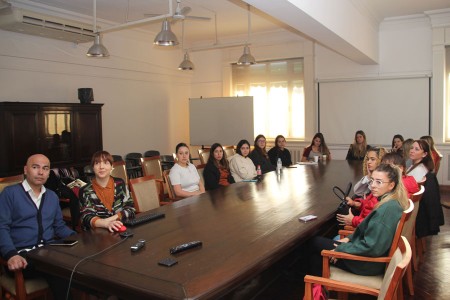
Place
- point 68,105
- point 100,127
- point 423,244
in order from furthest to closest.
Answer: point 100,127 < point 68,105 < point 423,244

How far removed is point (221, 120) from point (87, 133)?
3.36 meters

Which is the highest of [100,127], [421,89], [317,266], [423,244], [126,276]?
[421,89]

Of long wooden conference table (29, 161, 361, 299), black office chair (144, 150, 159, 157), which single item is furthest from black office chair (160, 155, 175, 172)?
long wooden conference table (29, 161, 361, 299)

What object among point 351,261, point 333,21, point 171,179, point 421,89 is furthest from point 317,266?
point 421,89

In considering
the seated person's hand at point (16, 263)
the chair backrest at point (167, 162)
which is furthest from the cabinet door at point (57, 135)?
the seated person's hand at point (16, 263)

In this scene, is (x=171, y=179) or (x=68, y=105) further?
(x=68, y=105)

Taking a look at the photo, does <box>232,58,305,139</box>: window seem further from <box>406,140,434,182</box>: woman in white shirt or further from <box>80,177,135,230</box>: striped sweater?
<box>80,177,135,230</box>: striped sweater

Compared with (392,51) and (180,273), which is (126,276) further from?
(392,51)

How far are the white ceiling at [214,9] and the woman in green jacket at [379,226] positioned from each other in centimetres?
411

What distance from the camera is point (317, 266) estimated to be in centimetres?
291

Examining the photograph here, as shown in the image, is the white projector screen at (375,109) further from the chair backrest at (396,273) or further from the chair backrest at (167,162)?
the chair backrest at (396,273)

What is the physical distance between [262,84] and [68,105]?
4.66 m

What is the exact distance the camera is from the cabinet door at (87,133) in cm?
637

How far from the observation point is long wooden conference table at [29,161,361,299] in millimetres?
1781
